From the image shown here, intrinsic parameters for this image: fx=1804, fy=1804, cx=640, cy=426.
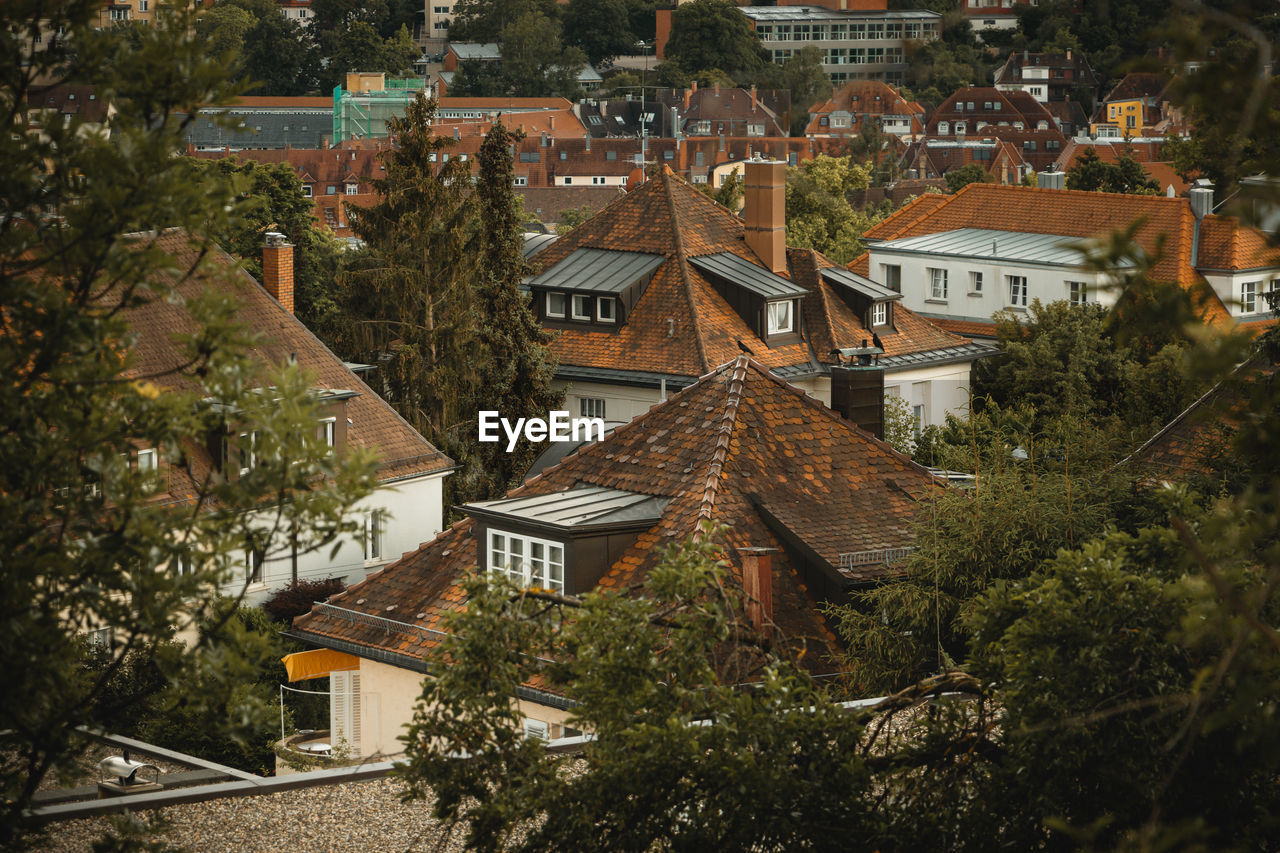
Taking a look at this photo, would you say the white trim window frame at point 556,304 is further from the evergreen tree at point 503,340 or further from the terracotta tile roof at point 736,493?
the terracotta tile roof at point 736,493

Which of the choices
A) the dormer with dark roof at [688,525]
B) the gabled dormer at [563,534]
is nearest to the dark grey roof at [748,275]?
the dormer with dark roof at [688,525]

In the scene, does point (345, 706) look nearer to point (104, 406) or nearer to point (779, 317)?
point (104, 406)

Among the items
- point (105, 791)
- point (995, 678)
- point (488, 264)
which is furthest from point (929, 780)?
point (488, 264)

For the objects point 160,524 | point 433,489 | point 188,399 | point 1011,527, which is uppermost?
point 188,399

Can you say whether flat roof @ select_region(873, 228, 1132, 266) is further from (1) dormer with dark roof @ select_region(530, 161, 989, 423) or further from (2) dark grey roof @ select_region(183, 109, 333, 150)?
(2) dark grey roof @ select_region(183, 109, 333, 150)

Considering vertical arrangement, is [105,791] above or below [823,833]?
below

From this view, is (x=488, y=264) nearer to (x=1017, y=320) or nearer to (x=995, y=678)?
(x=1017, y=320)

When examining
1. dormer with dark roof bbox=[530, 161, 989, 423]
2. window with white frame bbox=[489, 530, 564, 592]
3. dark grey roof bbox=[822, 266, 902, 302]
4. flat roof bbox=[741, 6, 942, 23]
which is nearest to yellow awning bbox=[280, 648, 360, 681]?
window with white frame bbox=[489, 530, 564, 592]
